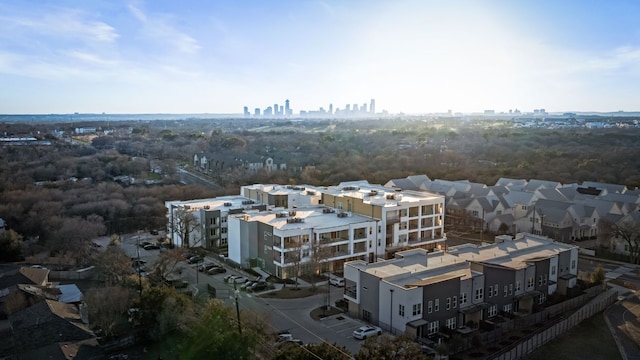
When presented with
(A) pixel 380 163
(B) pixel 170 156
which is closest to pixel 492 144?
(A) pixel 380 163

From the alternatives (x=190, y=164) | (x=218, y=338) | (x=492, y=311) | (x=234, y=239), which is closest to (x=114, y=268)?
(x=234, y=239)

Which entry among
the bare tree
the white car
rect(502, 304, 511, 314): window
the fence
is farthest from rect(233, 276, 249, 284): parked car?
the bare tree

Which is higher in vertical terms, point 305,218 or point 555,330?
point 305,218

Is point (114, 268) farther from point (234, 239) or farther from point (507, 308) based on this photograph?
point (507, 308)

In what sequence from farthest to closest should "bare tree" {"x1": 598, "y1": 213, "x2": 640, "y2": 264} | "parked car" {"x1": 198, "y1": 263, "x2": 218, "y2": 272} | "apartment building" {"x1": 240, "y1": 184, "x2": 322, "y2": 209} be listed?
1. "apartment building" {"x1": 240, "y1": 184, "x2": 322, "y2": 209}
2. "bare tree" {"x1": 598, "y1": 213, "x2": 640, "y2": 264}
3. "parked car" {"x1": 198, "y1": 263, "x2": 218, "y2": 272}

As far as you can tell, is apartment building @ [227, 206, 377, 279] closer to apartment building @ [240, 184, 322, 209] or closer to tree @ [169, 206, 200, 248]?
tree @ [169, 206, 200, 248]

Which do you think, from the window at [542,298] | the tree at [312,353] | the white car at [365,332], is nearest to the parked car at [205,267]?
the white car at [365,332]

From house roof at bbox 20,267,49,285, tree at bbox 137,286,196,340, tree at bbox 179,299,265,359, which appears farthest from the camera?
house roof at bbox 20,267,49,285
